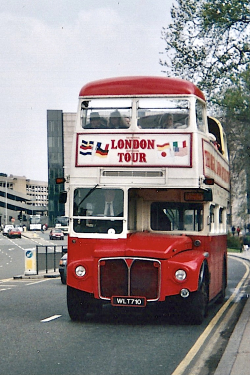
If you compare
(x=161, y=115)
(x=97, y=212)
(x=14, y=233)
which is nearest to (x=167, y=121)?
(x=161, y=115)

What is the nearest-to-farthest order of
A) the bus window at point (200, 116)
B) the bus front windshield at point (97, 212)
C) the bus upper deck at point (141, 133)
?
the bus front windshield at point (97, 212) < the bus upper deck at point (141, 133) < the bus window at point (200, 116)

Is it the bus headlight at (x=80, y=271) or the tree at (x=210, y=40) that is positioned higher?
the tree at (x=210, y=40)

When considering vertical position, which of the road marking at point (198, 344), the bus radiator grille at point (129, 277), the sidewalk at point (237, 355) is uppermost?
the bus radiator grille at point (129, 277)

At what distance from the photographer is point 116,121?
13.7 meters

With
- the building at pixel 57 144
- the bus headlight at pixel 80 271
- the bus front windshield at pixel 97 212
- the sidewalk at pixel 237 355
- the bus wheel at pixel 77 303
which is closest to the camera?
the sidewalk at pixel 237 355

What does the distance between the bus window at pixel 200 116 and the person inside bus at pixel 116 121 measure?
1405 mm

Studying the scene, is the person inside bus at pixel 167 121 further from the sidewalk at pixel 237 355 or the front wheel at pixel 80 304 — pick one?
the sidewalk at pixel 237 355

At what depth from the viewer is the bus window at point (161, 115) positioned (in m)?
13.7

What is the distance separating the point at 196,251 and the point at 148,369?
5131mm

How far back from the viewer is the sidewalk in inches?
326

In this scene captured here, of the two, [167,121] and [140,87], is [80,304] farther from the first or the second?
[140,87]

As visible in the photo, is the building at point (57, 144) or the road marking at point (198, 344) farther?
the building at point (57, 144)

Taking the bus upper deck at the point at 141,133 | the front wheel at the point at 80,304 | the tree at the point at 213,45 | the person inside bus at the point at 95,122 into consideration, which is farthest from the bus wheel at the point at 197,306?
the tree at the point at 213,45

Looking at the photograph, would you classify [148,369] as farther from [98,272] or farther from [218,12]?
[218,12]
